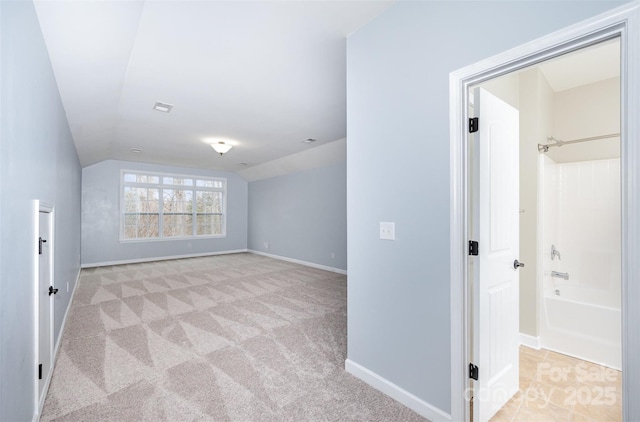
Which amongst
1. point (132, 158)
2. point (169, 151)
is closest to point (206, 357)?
point (169, 151)

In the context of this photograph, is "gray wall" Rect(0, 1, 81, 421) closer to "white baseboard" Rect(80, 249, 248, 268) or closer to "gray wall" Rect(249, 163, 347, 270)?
"gray wall" Rect(249, 163, 347, 270)

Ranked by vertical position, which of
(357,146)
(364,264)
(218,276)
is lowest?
(218,276)

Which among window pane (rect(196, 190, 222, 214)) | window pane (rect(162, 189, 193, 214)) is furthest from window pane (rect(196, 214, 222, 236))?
window pane (rect(162, 189, 193, 214))

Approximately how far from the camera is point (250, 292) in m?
4.50

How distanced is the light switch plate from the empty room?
0.01 m

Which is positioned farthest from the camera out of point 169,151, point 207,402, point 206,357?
point 169,151

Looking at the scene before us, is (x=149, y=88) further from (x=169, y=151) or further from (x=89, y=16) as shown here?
(x=169, y=151)

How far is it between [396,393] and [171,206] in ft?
25.0

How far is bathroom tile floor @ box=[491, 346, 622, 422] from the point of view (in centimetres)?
180

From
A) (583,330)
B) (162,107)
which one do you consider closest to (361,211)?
(583,330)

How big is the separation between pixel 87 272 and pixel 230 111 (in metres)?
5.10

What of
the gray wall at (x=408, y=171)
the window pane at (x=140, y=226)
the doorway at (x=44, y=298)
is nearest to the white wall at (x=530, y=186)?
the gray wall at (x=408, y=171)

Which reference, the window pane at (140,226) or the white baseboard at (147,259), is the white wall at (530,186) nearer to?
the white baseboard at (147,259)

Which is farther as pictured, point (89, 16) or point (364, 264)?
point (364, 264)
